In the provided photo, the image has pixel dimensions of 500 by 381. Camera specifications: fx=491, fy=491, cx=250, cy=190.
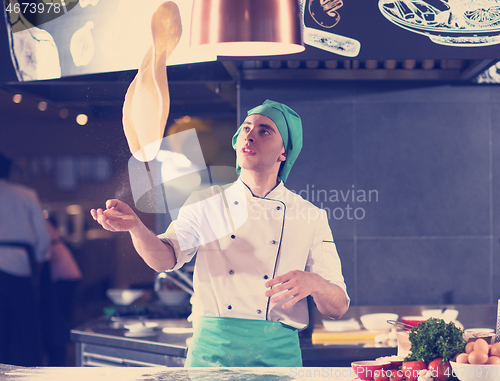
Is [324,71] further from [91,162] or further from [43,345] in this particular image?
[91,162]

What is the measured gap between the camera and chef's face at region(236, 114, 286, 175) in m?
1.46

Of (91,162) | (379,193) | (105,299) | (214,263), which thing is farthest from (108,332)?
(91,162)

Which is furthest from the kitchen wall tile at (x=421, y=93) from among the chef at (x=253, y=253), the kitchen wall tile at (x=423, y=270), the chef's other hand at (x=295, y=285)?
the chef's other hand at (x=295, y=285)

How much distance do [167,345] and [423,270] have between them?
112 cm

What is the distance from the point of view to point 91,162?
434 cm

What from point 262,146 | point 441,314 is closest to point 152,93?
point 262,146

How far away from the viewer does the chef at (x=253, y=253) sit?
127 centimetres

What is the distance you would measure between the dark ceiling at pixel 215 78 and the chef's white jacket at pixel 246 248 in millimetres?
→ 449

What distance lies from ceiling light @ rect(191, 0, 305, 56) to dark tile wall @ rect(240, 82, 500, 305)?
103 centimetres

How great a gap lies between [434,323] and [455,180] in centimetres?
124

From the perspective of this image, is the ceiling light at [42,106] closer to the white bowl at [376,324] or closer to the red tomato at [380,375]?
the white bowl at [376,324]

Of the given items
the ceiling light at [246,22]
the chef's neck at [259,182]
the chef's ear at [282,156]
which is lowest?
the chef's neck at [259,182]

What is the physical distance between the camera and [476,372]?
939mm

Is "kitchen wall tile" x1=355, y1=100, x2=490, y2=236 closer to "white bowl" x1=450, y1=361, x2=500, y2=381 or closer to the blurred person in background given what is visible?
"white bowl" x1=450, y1=361, x2=500, y2=381
